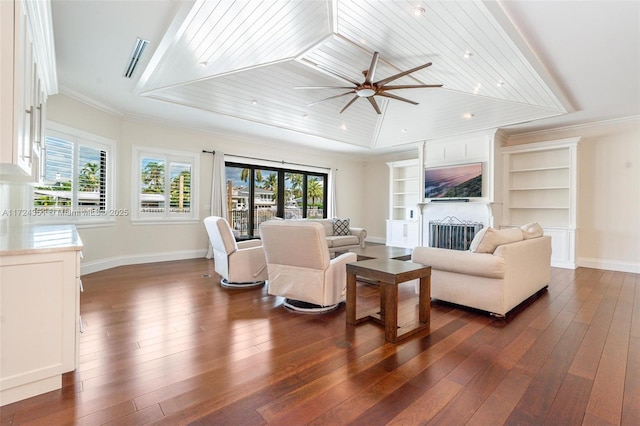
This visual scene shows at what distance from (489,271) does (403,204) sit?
6001mm

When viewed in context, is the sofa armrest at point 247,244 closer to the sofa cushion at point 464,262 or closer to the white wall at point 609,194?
the sofa cushion at point 464,262

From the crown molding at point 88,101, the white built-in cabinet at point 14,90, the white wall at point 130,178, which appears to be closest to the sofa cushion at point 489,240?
the white built-in cabinet at point 14,90

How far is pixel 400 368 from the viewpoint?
214 cm

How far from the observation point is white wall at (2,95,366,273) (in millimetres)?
4758

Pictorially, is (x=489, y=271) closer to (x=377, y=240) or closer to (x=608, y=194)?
(x=608, y=194)

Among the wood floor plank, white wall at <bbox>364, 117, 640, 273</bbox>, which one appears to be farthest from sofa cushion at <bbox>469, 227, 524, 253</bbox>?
white wall at <bbox>364, 117, 640, 273</bbox>

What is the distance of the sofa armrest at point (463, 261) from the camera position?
3006 mm

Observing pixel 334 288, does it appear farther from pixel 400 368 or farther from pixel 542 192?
pixel 542 192

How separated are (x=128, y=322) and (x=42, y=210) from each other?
2683 mm

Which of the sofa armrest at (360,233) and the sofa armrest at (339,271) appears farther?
the sofa armrest at (360,233)

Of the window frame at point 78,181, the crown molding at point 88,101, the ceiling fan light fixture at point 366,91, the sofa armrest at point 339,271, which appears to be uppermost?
the crown molding at point 88,101

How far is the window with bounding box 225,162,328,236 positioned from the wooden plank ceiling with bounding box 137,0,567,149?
1813 millimetres

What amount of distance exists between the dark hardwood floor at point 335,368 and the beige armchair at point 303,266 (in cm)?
20

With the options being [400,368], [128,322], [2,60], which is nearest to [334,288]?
[400,368]
